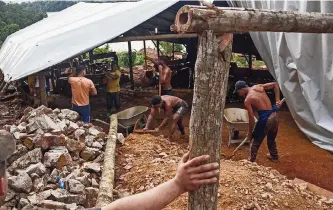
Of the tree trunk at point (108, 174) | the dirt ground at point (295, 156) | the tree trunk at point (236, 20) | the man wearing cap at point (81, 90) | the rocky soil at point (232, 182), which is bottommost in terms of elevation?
the dirt ground at point (295, 156)

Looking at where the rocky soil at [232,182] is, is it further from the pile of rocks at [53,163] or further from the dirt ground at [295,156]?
the dirt ground at [295,156]

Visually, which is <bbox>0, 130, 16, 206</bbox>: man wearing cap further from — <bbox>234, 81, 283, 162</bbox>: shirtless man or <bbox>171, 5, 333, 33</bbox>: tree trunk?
<bbox>234, 81, 283, 162</bbox>: shirtless man

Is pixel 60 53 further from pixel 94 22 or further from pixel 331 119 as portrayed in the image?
pixel 331 119

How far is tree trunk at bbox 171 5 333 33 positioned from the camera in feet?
7.48

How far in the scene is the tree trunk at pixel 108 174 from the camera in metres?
4.81

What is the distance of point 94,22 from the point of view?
8.98m

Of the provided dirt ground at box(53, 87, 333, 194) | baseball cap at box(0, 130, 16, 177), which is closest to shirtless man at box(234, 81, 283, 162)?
dirt ground at box(53, 87, 333, 194)

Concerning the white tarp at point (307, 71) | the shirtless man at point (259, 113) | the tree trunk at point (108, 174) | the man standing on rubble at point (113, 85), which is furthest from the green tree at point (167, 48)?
the shirtless man at point (259, 113)

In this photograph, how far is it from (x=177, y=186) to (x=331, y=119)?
6.21 m

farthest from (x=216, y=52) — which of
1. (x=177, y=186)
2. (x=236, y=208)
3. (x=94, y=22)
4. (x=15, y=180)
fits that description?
(x=94, y=22)

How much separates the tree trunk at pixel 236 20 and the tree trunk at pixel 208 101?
91 mm

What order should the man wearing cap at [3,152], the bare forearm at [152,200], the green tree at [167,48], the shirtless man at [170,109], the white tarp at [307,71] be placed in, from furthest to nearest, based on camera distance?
the green tree at [167,48] < the shirtless man at [170,109] < the white tarp at [307,71] < the bare forearm at [152,200] < the man wearing cap at [3,152]

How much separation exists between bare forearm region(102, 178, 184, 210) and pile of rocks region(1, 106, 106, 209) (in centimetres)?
275

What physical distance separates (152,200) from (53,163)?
12.8 feet
